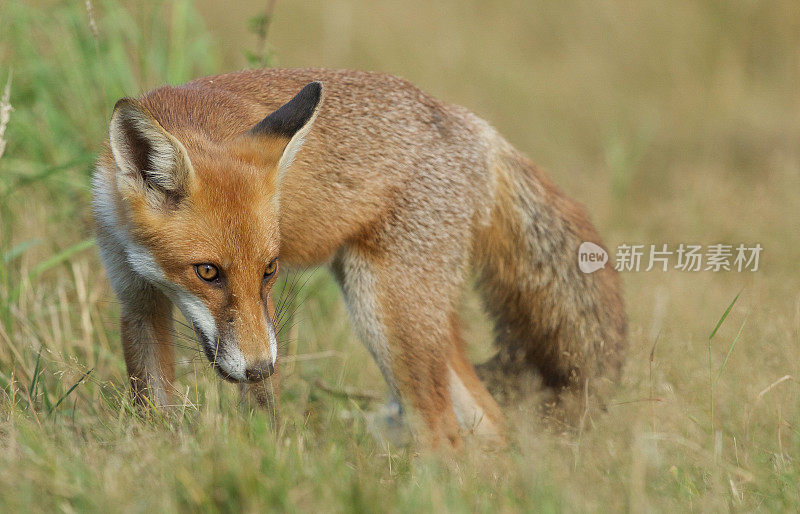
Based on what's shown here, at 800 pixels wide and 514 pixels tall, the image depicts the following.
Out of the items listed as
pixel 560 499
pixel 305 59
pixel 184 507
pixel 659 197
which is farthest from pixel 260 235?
pixel 305 59

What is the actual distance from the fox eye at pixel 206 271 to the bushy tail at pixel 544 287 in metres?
1.68

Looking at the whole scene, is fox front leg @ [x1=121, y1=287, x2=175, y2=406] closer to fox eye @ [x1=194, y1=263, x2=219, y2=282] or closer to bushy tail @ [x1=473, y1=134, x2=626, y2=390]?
fox eye @ [x1=194, y1=263, x2=219, y2=282]

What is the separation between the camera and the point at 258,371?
319 cm

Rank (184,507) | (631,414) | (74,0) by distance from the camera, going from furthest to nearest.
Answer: (74,0), (631,414), (184,507)

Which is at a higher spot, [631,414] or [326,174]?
[326,174]

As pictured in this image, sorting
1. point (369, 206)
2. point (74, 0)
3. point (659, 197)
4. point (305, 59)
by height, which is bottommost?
point (659, 197)

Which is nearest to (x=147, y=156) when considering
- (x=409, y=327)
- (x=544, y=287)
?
(x=409, y=327)

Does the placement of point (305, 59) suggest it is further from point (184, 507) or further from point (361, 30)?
point (184, 507)

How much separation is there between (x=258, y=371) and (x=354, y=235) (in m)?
1.15

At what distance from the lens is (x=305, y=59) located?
1012 cm

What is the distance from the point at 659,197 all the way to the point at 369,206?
16.7 feet

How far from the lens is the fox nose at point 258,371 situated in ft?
10.4

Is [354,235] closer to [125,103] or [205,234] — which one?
[205,234]

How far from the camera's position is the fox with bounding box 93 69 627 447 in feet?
10.8
